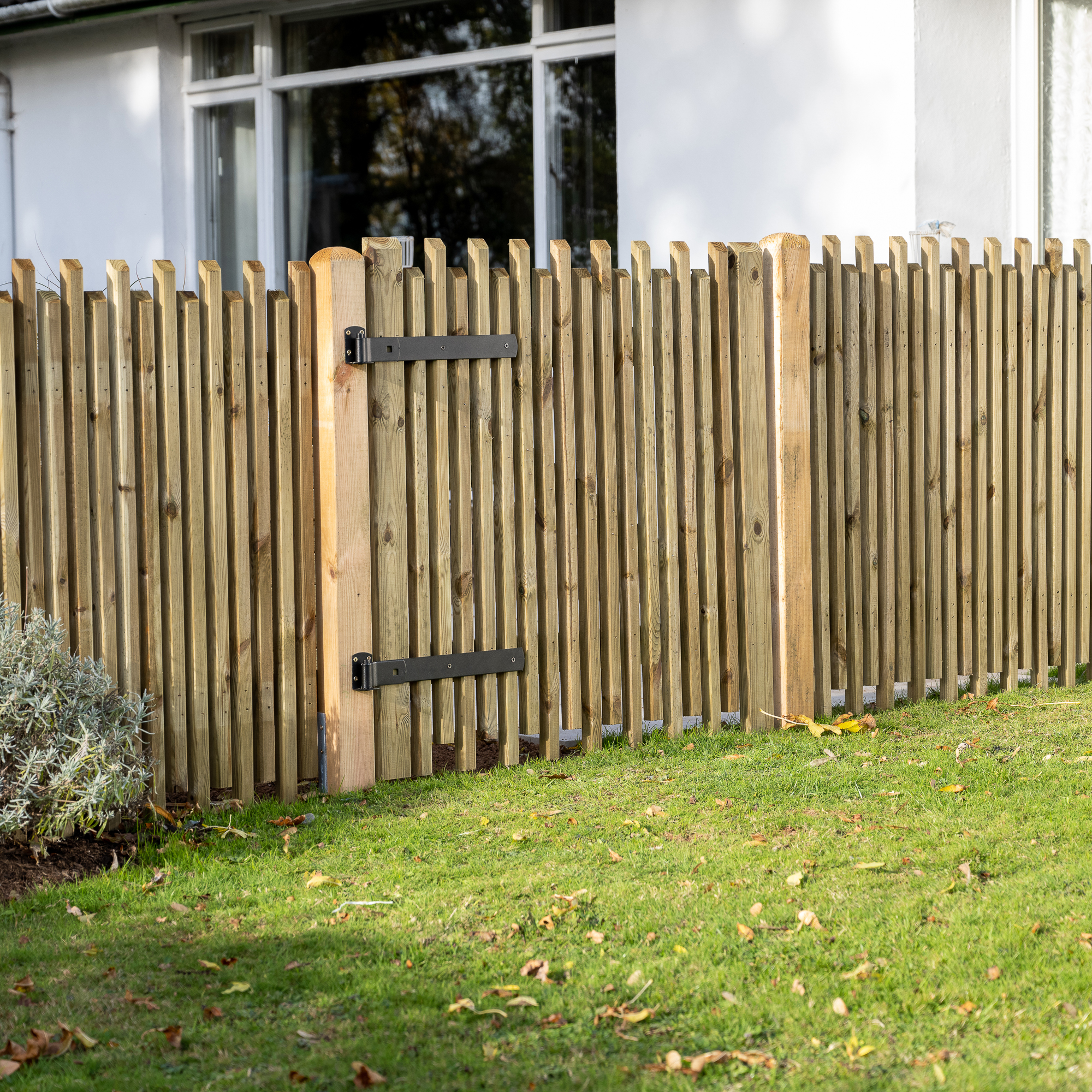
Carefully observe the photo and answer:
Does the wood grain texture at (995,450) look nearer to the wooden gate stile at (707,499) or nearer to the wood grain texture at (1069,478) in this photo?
the wood grain texture at (1069,478)

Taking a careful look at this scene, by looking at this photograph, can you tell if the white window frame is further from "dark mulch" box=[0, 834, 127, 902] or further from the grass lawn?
"dark mulch" box=[0, 834, 127, 902]

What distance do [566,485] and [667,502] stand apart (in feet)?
1.52

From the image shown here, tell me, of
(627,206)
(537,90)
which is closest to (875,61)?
(627,206)

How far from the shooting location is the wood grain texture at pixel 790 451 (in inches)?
215

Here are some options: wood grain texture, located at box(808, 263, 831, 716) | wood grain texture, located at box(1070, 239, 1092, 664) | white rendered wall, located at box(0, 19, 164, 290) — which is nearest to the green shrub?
wood grain texture, located at box(808, 263, 831, 716)

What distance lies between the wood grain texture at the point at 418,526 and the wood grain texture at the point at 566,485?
541 mm

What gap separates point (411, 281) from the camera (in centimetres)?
486

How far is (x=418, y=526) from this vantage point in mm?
4945

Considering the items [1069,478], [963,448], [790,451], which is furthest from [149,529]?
[1069,478]

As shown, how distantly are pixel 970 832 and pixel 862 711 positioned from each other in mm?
1601

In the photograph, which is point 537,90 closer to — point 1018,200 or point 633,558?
point 1018,200

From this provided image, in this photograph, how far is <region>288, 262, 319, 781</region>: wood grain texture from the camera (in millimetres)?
4762

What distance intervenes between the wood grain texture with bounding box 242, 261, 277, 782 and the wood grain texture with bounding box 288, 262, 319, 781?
109 millimetres

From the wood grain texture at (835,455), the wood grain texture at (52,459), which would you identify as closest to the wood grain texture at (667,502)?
the wood grain texture at (835,455)
